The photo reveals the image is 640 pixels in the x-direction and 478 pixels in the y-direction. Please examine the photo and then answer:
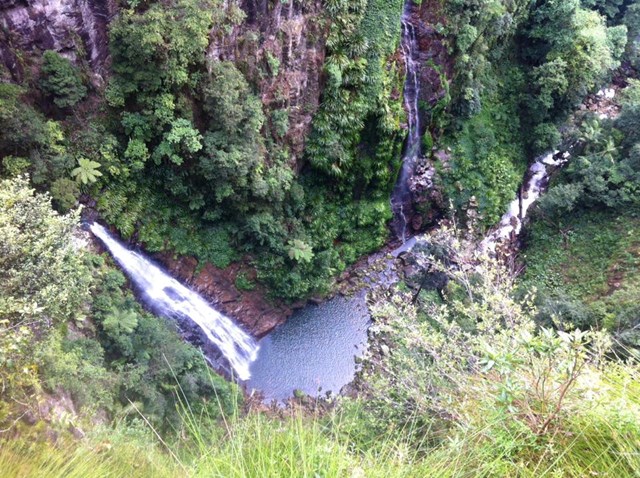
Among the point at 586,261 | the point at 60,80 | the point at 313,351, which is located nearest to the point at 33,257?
the point at 60,80

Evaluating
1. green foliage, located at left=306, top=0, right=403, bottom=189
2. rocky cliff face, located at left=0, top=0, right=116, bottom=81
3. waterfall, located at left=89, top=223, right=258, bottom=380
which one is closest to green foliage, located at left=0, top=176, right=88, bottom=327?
waterfall, located at left=89, top=223, right=258, bottom=380

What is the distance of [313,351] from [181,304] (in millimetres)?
4399

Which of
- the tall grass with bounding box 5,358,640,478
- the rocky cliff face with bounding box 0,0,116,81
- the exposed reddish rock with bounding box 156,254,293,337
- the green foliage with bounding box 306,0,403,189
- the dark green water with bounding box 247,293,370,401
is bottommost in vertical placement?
the dark green water with bounding box 247,293,370,401

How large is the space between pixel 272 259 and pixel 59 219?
6.80m

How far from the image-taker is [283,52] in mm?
11430

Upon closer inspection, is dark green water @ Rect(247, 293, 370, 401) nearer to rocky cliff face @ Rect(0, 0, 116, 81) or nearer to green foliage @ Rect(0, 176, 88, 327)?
green foliage @ Rect(0, 176, 88, 327)

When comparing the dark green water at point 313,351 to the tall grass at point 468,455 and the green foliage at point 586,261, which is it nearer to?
the green foliage at point 586,261

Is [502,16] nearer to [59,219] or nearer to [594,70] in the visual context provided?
[594,70]

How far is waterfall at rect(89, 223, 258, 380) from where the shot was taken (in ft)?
35.3

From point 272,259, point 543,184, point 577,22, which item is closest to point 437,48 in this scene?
point 577,22

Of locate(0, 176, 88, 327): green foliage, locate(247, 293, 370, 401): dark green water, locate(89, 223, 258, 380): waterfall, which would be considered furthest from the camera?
locate(247, 293, 370, 401): dark green water

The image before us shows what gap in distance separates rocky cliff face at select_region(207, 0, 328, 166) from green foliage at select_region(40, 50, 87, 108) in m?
3.16

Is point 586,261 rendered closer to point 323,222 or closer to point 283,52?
point 323,222

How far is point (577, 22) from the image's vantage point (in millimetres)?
15336
